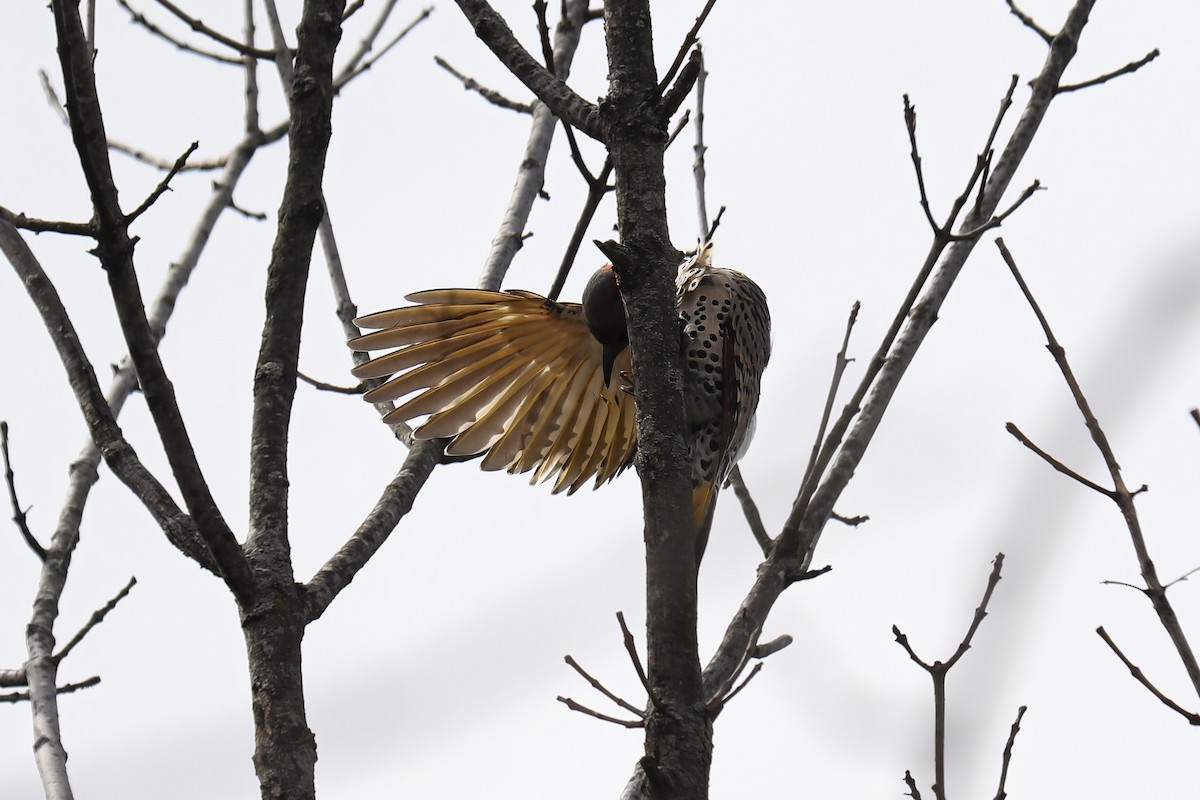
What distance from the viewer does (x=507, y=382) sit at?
391 centimetres

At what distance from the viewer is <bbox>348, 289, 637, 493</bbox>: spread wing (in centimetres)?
360

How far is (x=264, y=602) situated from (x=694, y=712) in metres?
0.77

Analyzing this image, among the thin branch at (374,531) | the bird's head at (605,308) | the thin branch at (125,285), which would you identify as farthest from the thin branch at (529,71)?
the bird's head at (605,308)

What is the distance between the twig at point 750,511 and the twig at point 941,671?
646 mm

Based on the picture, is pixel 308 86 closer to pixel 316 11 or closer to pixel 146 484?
pixel 316 11

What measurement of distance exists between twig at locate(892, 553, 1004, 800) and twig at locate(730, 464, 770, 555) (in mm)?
646

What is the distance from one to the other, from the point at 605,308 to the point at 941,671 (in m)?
1.54

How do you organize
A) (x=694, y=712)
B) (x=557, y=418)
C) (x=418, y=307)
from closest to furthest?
(x=694, y=712) < (x=418, y=307) < (x=557, y=418)

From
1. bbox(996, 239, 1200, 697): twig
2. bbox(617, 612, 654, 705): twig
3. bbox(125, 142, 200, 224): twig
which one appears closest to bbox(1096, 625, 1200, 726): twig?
bbox(996, 239, 1200, 697): twig

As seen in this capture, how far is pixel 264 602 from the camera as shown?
6.64 feet

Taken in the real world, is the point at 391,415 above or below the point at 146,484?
above

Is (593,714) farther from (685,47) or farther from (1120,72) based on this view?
(1120,72)

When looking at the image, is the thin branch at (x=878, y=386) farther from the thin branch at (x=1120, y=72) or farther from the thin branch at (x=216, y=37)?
the thin branch at (x=216, y=37)

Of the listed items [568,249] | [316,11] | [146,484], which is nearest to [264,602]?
[146,484]
